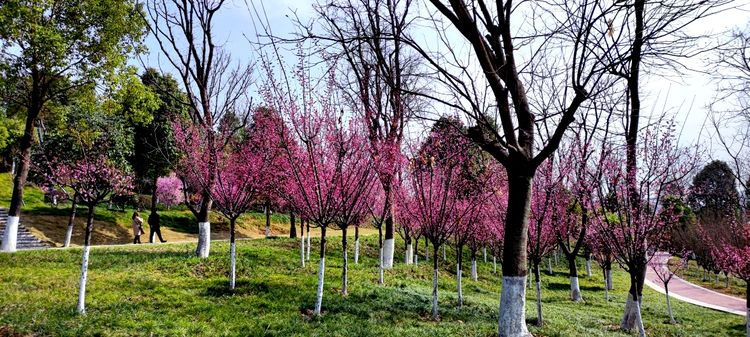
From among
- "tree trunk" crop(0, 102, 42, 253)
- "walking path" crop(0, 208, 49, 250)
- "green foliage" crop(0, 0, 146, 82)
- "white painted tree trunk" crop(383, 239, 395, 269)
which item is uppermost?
"green foliage" crop(0, 0, 146, 82)

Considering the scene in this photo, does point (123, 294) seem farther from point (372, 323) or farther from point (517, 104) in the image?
point (517, 104)

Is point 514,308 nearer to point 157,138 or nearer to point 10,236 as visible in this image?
point 10,236

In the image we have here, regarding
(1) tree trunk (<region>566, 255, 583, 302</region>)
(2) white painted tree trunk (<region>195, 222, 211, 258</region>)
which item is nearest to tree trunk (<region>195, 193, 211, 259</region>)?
(2) white painted tree trunk (<region>195, 222, 211, 258</region>)

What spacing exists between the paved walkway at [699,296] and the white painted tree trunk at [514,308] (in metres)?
16.6

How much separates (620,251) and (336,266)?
Answer: 10.3m

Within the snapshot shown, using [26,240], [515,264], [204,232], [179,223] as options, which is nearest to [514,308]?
[515,264]

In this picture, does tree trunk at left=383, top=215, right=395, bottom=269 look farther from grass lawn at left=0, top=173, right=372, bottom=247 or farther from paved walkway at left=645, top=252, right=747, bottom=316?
grass lawn at left=0, top=173, right=372, bottom=247

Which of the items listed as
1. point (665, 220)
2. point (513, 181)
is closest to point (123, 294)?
point (513, 181)

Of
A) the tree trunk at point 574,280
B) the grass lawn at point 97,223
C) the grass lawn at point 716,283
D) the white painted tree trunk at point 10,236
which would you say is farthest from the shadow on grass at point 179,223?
the grass lawn at point 716,283

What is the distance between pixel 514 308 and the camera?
274 inches

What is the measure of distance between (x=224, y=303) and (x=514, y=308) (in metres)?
6.24

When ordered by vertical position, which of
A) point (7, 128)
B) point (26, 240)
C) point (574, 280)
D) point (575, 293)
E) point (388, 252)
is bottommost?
point (575, 293)

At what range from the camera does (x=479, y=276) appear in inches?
912

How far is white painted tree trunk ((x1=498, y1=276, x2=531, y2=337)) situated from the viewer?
6930mm
